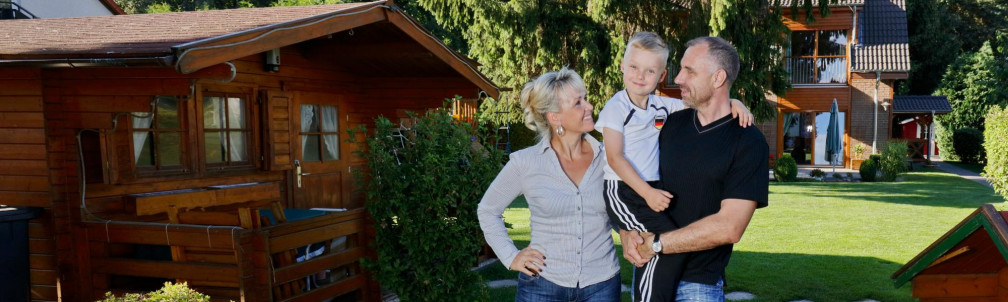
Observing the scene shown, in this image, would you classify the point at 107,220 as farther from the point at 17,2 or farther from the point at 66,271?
the point at 17,2

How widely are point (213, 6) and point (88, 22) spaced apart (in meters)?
22.8

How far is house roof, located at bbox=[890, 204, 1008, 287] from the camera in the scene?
2.97 m

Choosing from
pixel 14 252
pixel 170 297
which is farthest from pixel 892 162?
pixel 170 297

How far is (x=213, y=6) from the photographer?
28.8 meters

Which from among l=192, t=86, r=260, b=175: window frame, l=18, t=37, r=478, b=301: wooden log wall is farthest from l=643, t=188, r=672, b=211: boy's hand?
l=192, t=86, r=260, b=175: window frame

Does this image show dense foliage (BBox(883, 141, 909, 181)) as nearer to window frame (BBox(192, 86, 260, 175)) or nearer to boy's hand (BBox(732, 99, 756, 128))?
window frame (BBox(192, 86, 260, 175))

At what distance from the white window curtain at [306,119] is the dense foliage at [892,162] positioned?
59.1 ft

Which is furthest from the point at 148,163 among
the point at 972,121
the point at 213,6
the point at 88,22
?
the point at 972,121

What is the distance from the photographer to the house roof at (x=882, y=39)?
24516 millimetres

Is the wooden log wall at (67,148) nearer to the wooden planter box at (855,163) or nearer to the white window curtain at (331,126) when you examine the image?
the white window curtain at (331,126)

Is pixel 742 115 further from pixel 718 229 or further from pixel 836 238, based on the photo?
pixel 836 238

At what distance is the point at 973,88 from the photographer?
30203mm

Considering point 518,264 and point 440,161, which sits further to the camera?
point 440,161

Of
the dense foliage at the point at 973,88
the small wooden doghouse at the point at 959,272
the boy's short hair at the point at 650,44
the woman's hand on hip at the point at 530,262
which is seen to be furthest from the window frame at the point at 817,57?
the woman's hand on hip at the point at 530,262
